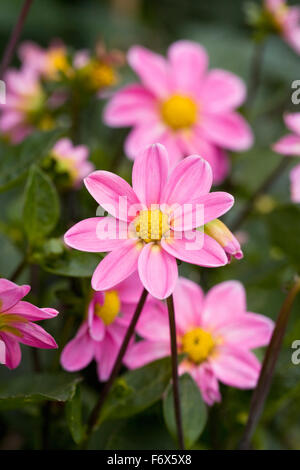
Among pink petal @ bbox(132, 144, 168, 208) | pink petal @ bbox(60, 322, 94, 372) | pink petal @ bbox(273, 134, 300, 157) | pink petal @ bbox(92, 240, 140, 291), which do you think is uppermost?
pink petal @ bbox(132, 144, 168, 208)

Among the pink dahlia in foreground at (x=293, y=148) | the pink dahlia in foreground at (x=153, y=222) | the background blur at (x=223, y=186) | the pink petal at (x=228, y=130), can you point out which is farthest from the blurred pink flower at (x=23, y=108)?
the pink dahlia in foreground at (x=153, y=222)

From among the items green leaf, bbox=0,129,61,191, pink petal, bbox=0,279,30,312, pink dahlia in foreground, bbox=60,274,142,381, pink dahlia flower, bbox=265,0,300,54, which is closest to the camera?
pink petal, bbox=0,279,30,312

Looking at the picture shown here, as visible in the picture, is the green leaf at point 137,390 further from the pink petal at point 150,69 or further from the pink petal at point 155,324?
the pink petal at point 150,69

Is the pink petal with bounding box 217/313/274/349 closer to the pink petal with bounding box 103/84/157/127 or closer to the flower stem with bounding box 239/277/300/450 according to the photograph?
the flower stem with bounding box 239/277/300/450

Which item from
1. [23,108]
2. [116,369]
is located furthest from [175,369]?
[23,108]

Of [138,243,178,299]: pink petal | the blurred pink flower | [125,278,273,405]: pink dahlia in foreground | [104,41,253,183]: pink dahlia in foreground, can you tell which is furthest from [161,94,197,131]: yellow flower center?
[138,243,178,299]: pink petal

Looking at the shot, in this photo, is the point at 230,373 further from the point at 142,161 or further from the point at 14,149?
the point at 14,149

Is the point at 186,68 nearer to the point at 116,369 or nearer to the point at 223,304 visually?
the point at 223,304
